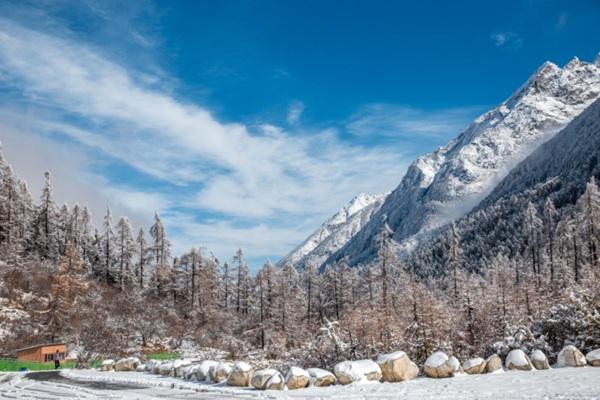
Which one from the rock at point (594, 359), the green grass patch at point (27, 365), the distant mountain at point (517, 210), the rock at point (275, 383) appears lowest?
the green grass patch at point (27, 365)

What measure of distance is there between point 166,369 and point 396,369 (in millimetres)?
12937

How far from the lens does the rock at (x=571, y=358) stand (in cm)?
1847

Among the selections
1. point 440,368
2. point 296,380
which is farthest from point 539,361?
point 296,380

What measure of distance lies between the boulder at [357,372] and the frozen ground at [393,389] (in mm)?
555

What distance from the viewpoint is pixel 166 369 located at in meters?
25.6

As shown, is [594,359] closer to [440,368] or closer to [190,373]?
[440,368]

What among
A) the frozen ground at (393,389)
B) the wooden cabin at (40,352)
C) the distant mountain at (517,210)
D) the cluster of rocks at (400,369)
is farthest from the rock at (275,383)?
the distant mountain at (517,210)

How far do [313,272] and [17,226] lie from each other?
147 feet

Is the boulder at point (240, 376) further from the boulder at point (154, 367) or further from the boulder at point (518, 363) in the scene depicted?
the boulder at point (518, 363)

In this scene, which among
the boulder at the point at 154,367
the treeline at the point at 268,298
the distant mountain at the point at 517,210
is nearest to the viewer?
the boulder at the point at 154,367

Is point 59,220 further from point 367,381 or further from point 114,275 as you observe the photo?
point 367,381

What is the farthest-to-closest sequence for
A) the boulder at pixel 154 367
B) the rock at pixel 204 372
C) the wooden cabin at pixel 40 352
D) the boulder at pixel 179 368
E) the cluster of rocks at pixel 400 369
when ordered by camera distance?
the wooden cabin at pixel 40 352
the boulder at pixel 154 367
the boulder at pixel 179 368
the rock at pixel 204 372
the cluster of rocks at pixel 400 369

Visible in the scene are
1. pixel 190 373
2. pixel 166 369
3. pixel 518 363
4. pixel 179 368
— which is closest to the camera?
pixel 518 363

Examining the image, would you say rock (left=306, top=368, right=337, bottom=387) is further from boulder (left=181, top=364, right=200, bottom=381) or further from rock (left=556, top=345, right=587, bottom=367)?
rock (left=556, top=345, right=587, bottom=367)
